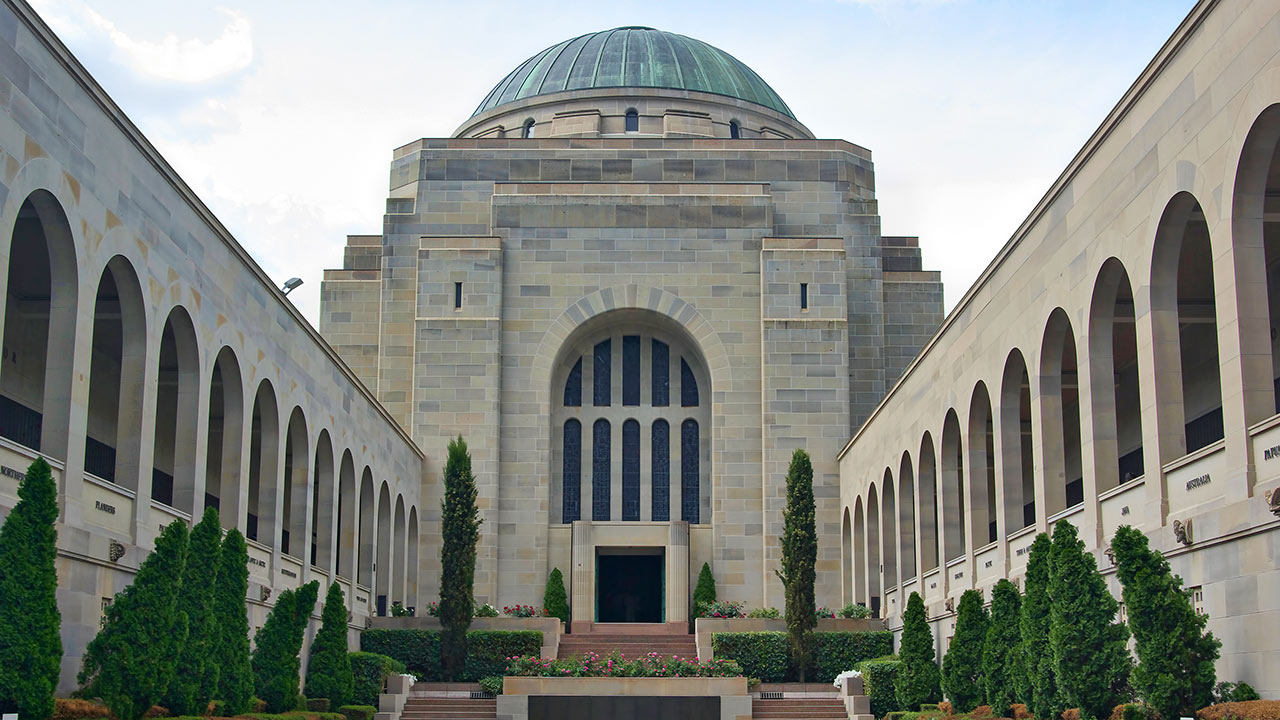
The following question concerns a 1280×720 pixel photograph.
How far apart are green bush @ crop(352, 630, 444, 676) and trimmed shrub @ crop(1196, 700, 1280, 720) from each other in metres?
20.7

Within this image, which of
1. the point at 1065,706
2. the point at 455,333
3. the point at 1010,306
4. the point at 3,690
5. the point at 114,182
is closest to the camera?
the point at 3,690

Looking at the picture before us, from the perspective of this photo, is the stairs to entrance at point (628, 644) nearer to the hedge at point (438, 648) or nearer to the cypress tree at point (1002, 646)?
the hedge at point (438, 648)

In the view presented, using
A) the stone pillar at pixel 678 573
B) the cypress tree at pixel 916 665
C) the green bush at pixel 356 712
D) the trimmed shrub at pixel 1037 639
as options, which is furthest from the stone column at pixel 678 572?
the trimmed shrub at pixel 1037 639

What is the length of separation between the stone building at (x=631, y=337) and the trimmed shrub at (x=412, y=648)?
28.1 feet

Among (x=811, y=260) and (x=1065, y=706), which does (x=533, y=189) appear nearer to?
(x=811, y=260)

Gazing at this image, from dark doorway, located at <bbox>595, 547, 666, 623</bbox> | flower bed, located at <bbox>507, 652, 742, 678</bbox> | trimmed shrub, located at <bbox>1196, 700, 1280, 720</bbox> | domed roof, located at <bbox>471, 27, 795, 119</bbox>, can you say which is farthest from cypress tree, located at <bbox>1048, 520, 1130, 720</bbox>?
domed roof, located at <bbox>471, 27, 795, 119</bbox>

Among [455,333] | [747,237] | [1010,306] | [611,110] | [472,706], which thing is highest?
[611,110]

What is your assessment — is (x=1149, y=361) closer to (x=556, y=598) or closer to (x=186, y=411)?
(x=186, y=411)

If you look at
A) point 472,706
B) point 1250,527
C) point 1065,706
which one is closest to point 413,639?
point 472,706

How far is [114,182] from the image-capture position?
19750 millimetres

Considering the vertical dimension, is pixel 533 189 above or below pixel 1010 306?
above

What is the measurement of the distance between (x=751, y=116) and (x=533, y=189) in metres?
12.8

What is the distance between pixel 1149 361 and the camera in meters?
18.7

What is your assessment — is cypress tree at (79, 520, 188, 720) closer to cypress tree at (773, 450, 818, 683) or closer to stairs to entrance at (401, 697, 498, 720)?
stairs to entrance at (401, 697, 498, 720)
